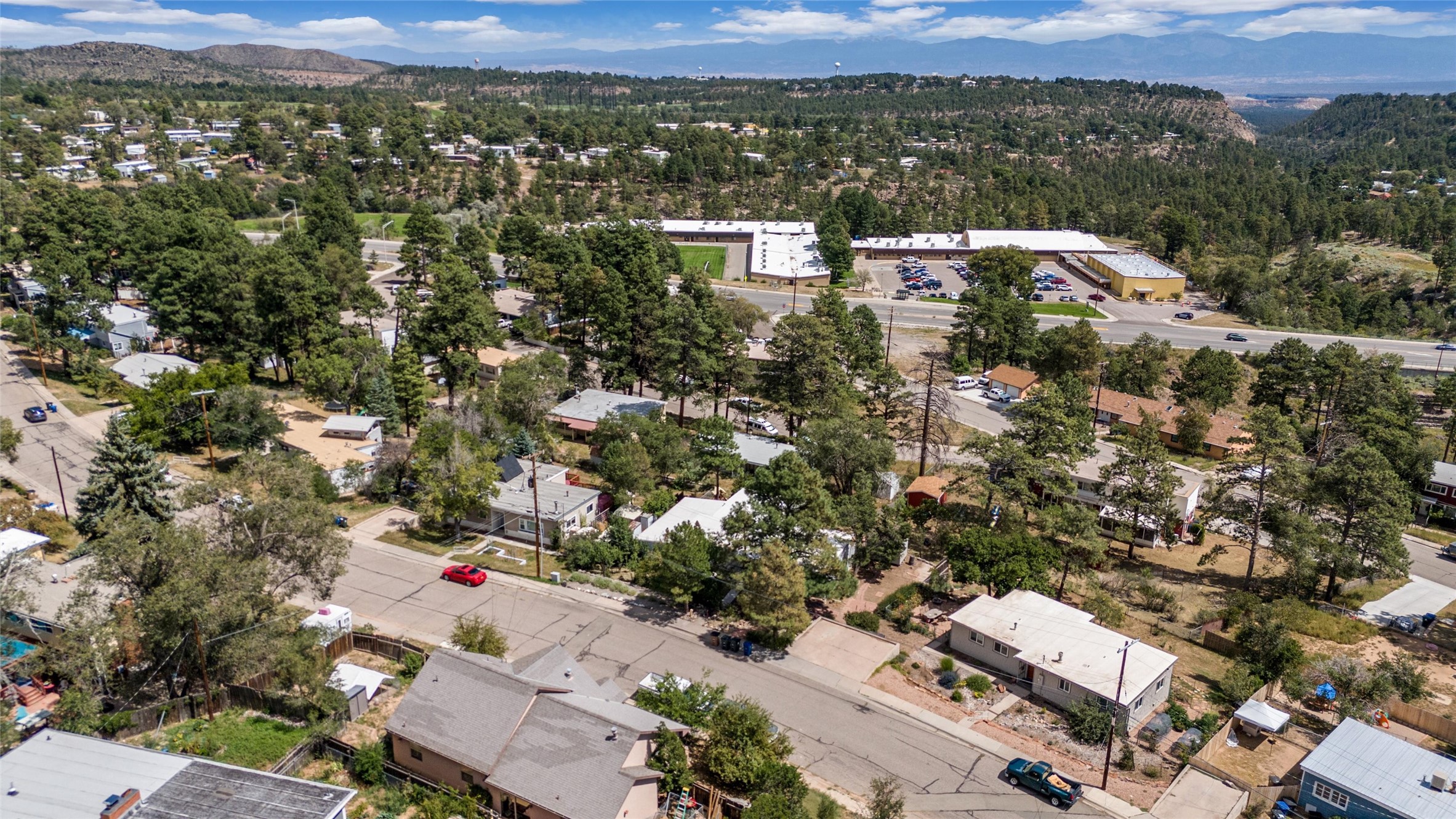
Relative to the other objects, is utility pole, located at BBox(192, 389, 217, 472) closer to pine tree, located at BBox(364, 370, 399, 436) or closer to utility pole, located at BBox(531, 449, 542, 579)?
pine tree, located at BBox(364, 370, 399, 436)

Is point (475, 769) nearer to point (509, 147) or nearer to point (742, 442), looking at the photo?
point (742, 442)

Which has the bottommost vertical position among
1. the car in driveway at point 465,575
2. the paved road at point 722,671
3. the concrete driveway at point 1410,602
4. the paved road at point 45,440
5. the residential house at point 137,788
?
the concrete driveway at point 1410,602

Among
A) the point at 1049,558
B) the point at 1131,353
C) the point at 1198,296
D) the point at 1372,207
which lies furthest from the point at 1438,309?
the point at 1049,558

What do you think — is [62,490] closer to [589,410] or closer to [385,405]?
[385,405]

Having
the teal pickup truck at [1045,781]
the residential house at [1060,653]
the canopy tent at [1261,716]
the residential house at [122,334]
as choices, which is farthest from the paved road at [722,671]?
the residential house at [122,334]

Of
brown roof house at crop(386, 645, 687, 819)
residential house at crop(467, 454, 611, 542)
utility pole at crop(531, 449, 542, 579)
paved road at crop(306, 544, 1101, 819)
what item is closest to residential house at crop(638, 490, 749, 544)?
residential house at crop(467, 454, 611, 542)

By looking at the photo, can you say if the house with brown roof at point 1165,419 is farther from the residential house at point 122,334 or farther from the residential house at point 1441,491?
the residential house at point 122,334
